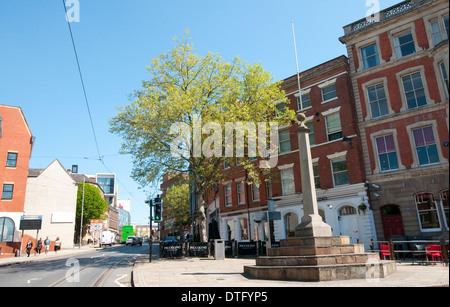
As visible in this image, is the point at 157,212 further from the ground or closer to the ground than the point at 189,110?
closer to the ground

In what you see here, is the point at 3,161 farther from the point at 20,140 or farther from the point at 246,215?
the point at 246,215

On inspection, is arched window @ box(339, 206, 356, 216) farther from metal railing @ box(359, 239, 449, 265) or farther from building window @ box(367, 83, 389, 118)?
building window @ box(367, 83, 389, 118)

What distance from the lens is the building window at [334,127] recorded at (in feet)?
77.0

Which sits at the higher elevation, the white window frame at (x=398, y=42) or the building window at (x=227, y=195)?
the white window frame at (x=398, y=42)

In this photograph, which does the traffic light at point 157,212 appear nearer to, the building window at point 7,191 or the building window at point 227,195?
the building window at point 227,195

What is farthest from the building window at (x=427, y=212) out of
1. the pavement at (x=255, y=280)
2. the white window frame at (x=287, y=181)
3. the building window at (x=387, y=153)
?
the white window frame at (x=287, y=181)

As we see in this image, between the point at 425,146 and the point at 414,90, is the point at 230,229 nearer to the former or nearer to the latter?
the point at 425,146

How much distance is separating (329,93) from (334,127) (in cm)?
293

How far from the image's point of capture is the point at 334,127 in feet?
77.9

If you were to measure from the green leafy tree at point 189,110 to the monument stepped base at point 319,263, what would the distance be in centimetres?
1002

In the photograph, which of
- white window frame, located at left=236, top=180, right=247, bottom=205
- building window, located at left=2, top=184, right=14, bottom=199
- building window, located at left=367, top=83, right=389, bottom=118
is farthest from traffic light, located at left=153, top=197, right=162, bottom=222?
building window, located at left=2, top=184, right=14, bottom=199

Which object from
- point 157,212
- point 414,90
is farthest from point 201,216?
point 414,90

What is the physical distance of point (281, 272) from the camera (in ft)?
32.2
